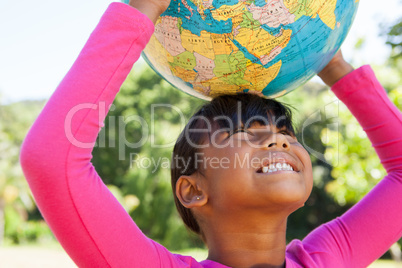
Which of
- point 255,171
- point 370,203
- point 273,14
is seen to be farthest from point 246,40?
point 370,203

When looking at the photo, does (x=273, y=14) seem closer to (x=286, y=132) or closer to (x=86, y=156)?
(x=286, y=132)

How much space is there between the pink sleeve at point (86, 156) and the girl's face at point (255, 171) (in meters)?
0.41

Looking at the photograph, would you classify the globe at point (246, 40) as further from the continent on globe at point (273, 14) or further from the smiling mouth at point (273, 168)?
the smiling mouth at point (273, 168)

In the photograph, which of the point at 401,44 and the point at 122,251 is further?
the point at 401,44

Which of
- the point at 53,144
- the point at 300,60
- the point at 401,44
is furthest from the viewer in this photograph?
the point at 401,44

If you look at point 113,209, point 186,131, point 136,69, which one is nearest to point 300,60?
point 186,131

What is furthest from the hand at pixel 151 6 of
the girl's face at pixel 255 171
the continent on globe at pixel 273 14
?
the girl's face at pixel 255 171

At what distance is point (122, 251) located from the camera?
142 centimetres

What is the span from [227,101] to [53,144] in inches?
34.2

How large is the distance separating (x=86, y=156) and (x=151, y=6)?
59 cm

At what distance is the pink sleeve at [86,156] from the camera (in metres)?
1.30

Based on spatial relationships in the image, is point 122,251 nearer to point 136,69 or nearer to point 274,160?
point 274,160

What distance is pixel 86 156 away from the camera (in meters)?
1.37

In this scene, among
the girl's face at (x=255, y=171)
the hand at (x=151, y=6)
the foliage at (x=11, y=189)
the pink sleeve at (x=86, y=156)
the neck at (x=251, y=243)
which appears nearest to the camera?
the pink sleeve at (x=86, y=156)
